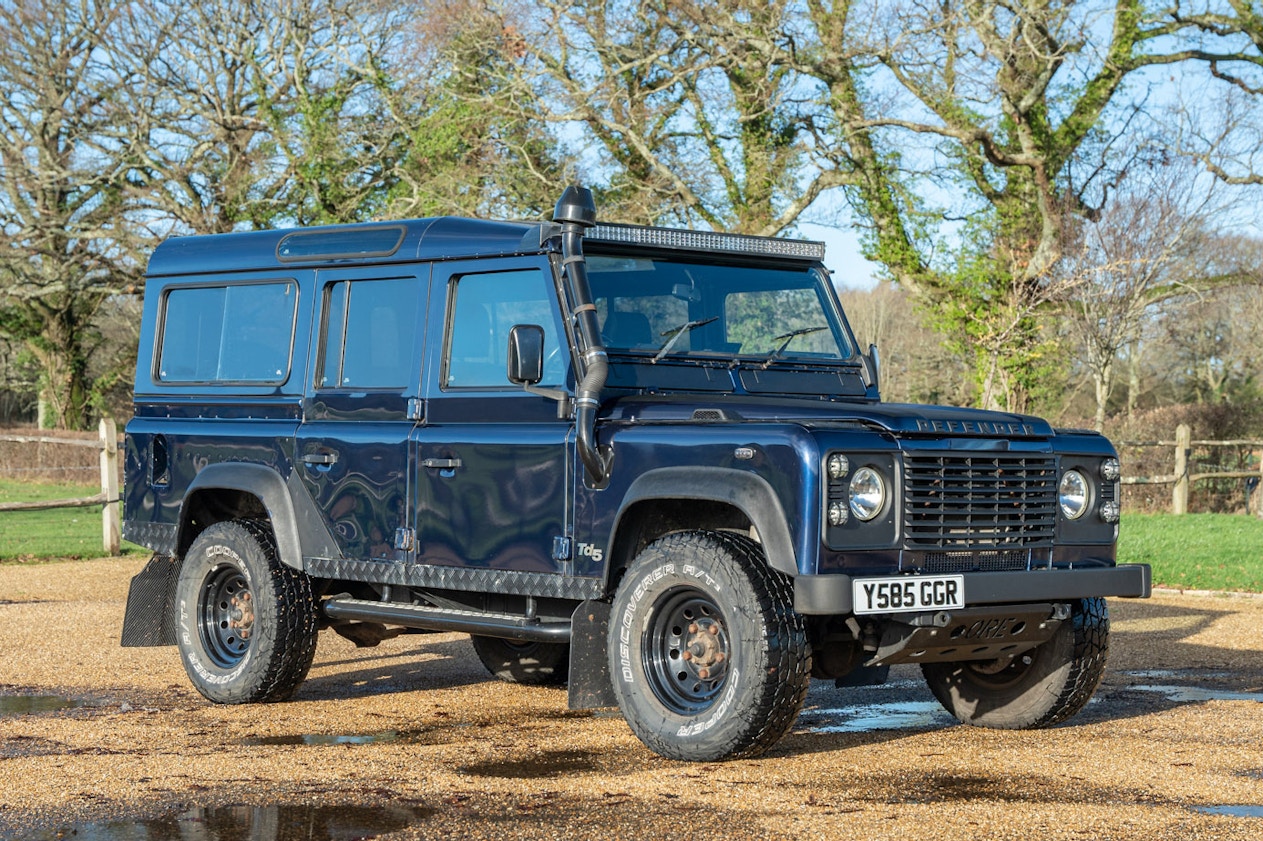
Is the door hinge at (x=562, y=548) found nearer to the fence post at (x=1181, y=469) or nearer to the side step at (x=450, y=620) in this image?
the side step at (x=450, y=620)

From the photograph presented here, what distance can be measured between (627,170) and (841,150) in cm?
379

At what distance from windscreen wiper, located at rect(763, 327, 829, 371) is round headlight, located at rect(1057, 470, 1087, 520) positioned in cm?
152

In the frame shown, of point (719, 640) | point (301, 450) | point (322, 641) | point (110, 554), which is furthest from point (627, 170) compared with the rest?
point (719, 640)

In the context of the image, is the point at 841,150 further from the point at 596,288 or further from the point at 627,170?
the point at 596,288

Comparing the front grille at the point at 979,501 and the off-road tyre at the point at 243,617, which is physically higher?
the front grille at the point at 979,501

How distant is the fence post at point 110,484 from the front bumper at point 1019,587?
1362cm

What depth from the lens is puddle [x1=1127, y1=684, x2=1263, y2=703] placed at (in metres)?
8.60

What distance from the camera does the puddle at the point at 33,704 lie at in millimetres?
8164

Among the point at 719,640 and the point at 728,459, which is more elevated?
the point at 728,459

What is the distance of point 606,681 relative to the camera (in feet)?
22.9

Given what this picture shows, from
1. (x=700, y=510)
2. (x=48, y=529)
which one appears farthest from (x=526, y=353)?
(x=48, y=529)

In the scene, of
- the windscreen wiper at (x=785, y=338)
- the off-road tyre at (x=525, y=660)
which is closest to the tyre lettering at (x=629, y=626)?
the windscreen wiper at (x=785, y=338)

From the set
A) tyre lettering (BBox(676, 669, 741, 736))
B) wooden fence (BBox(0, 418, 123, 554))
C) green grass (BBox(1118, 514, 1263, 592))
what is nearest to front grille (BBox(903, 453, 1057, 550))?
tyre lettering (BBox(676, 669, 741, 736))

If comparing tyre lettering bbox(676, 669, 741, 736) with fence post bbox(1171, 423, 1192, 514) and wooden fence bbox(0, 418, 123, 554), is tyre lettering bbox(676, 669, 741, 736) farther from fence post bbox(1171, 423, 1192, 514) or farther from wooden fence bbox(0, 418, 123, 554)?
fence post bbox(1171, 423, 1192, 514)
